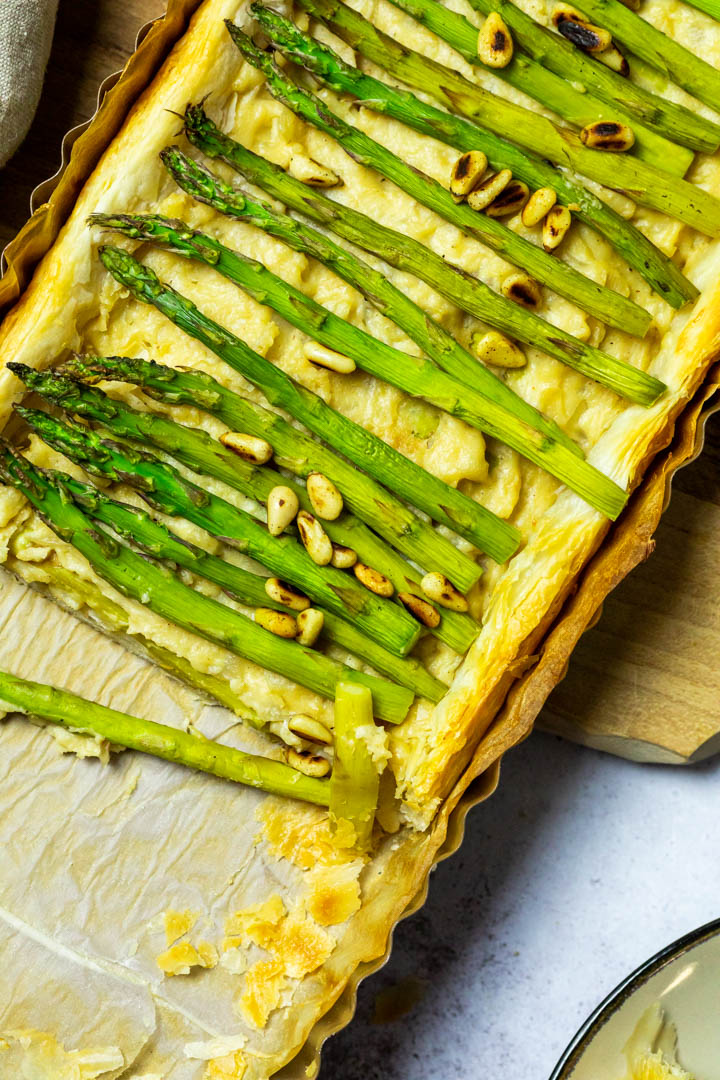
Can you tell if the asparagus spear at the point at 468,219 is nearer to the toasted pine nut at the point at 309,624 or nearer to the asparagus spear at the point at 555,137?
the asparagus spear at the point at 555,137

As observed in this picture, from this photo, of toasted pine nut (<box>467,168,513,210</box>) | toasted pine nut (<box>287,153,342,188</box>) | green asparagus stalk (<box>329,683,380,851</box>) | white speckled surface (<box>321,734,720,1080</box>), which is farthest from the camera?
white speckled surface (<box>321,734,720,1080</box>)

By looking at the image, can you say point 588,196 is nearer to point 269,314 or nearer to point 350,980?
point 269,314

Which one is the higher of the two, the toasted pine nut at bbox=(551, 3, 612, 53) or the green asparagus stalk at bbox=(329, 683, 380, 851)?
Answer: the toasted pine nut at bbox=(551, 3, 612, 53)

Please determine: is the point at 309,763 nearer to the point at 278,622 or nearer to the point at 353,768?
the point at 353,768

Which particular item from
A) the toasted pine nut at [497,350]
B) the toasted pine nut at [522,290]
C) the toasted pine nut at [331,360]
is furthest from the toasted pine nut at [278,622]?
the toasted pine nut at [522,290]

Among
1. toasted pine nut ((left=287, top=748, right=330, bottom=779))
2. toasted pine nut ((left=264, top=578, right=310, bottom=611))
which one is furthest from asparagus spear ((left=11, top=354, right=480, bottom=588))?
toasted pine nut ((left=287, top=748, right=330, bottom=779))

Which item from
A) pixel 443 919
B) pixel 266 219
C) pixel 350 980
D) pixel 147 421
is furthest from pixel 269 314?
pixel 443 919

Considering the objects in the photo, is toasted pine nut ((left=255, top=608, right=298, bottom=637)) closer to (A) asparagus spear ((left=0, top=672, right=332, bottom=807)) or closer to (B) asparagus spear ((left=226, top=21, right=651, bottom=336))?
(A) asparagus spear ((left=0, top=672, right=332, bottom=807))
